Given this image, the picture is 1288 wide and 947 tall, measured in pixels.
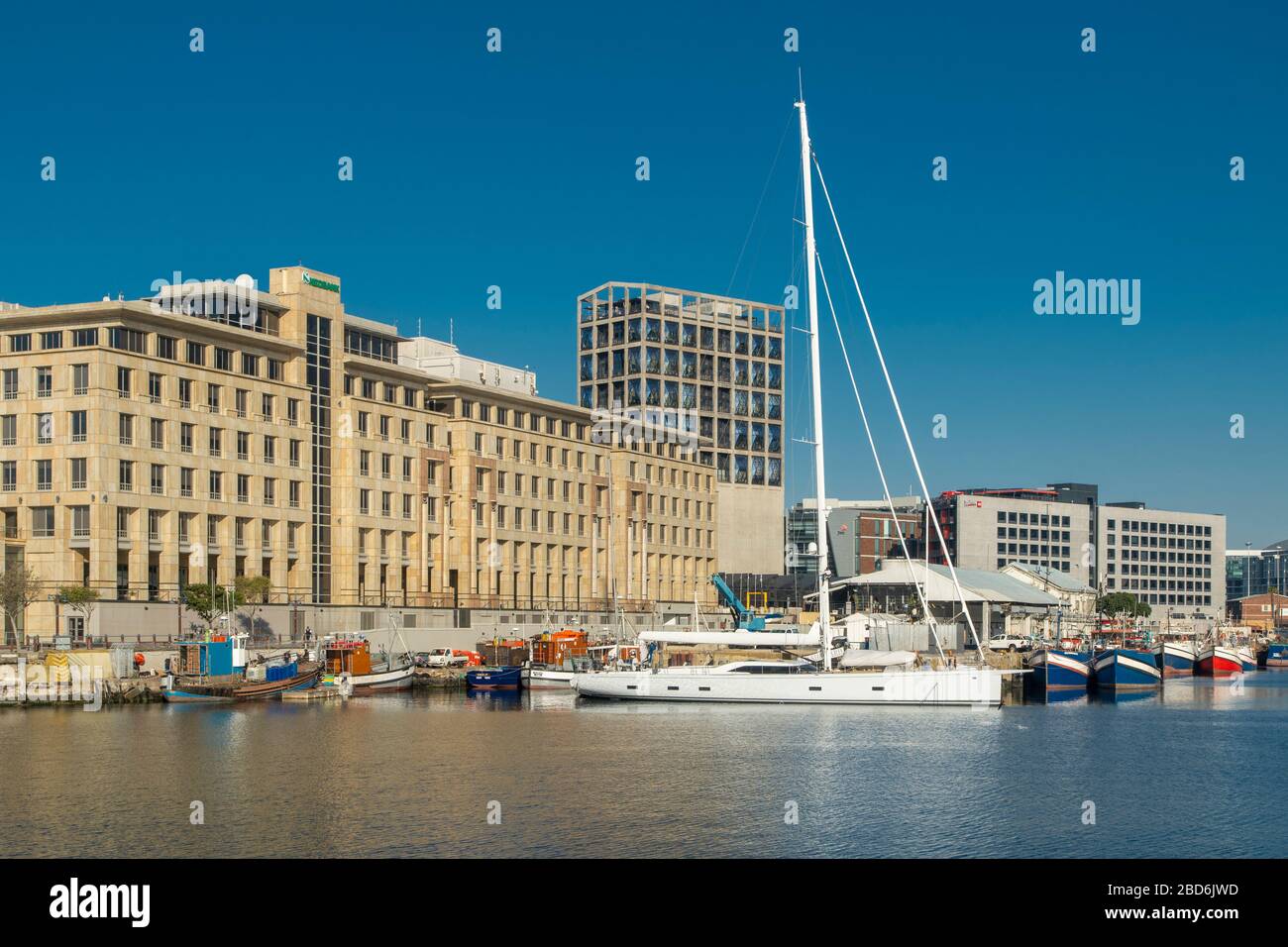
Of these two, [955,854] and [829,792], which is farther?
[829,792]

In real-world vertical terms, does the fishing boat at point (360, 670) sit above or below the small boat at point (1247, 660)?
above

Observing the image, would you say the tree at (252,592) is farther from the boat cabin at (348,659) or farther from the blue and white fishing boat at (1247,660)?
the blue and white fishing boat at (1247,660)

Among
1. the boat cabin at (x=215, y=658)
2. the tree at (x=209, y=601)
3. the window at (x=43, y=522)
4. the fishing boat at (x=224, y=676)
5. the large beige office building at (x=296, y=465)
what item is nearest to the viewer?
the fishing boat at (x=224, y=676)

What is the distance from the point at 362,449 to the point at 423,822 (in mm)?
101728

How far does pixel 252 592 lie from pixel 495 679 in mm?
26548

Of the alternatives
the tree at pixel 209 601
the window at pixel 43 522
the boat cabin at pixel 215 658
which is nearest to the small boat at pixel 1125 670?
the boat cabin at pixel 215 658

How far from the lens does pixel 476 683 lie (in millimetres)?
116188

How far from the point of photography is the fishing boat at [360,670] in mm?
111375

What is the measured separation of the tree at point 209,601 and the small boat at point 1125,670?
7273 cm

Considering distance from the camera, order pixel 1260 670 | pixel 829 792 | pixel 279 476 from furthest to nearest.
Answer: pixel 1260 670, pixel 279 476, pixel 829 792

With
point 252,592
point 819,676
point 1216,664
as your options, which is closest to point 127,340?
point 252,592
